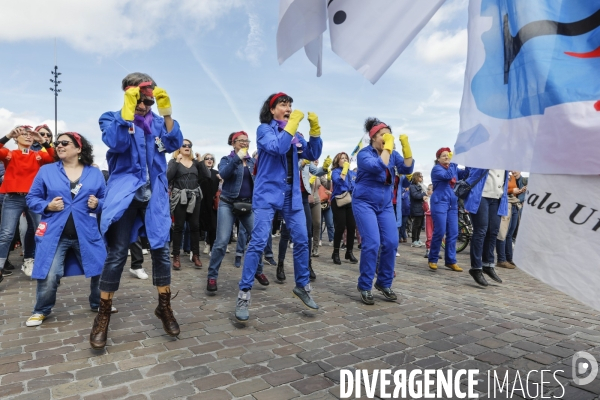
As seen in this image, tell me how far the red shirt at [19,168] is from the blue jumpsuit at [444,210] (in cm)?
598

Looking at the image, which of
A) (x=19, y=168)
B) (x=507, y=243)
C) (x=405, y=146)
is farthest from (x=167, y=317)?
(x=507, y=243)

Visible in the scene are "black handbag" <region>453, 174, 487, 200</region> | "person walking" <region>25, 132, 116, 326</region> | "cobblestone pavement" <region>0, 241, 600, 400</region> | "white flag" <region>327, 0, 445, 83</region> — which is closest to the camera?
"white flag" <region>327, 0, 445, 83</region>

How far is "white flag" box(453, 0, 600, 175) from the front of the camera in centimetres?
118

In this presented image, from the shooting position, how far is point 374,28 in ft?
5.63

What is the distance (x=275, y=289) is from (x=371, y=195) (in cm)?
177

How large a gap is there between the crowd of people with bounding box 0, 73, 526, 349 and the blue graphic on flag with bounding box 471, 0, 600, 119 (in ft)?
7.64

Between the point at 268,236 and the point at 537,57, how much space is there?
2.94 meters

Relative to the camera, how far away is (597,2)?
1.19 metres

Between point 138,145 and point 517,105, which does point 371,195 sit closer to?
point 138,145

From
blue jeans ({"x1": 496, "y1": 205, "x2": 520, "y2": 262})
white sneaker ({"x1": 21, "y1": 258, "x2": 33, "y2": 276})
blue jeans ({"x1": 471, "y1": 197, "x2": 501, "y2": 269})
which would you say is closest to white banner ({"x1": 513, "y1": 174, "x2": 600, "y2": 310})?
blue jeans ({"x1": 471, "y1": 197, "x2": 501, "y2": 269})

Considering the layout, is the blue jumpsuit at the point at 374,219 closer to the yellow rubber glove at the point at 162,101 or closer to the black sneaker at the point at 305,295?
the black sneaker at the point at 305,295

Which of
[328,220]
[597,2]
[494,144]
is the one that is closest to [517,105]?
[494,144]

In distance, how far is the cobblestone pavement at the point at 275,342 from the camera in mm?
2508

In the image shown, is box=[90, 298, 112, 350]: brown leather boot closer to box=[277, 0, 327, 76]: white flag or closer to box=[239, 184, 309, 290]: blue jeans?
box=[239, 184, 309, 290]: blue jeans
